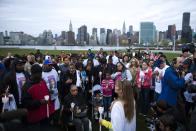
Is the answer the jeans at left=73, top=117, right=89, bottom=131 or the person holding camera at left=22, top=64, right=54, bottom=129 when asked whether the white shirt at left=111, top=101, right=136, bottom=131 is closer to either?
the person holding camera at left=22, top=64, right=54, bottom=129

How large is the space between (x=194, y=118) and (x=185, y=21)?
180 m

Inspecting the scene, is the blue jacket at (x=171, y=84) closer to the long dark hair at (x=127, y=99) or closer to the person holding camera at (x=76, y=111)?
the long dark hair at (x=127, y=99)

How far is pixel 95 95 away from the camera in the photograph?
379 inches

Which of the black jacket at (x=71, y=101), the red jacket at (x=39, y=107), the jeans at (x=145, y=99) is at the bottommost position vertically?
the jeans at (x=145, y=99)

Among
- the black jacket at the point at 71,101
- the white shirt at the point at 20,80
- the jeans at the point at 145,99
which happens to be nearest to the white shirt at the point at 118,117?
the black jacket at the point at 71,101

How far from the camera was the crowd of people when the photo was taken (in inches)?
159

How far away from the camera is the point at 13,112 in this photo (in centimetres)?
291

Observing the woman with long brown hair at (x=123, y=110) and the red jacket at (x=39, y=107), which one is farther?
the red jacket at (x=39, y=107)

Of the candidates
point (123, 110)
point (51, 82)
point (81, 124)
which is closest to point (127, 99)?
point (123, 110)

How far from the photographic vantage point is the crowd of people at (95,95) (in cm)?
403

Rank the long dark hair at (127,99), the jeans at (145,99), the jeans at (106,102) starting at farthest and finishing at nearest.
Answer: the jeans at (145,99) → the jeans at (106,102) → the long dark hair at (127,99)

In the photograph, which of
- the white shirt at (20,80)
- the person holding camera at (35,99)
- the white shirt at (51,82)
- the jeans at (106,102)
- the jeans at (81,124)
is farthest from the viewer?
the jeans at (106,102)

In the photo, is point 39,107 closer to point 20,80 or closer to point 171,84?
point 20,80

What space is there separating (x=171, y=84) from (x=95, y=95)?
411 centimetres
